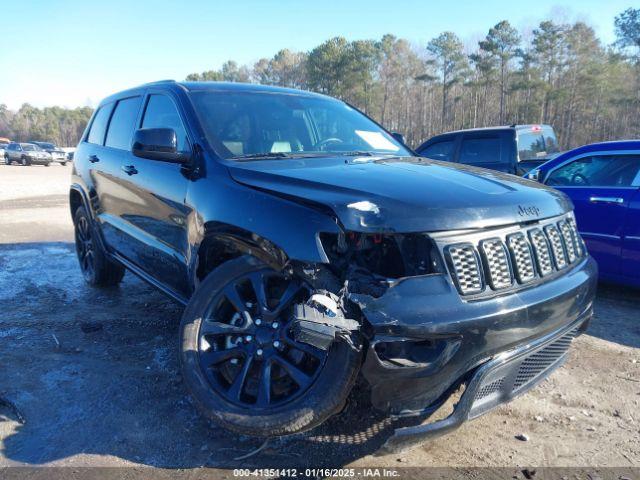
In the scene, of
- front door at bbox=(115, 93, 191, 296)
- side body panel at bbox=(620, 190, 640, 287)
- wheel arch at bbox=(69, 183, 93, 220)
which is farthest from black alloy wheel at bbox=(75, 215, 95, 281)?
side body panel at bbox=(620, 190, 640, 287)

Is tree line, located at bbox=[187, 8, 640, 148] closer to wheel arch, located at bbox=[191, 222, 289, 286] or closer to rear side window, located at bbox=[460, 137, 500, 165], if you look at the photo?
rear side window, located at bbox=[460, 137, 500, 165]

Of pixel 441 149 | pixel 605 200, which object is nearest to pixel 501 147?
pixel 441 149

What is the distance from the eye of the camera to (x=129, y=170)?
3951 millimetres

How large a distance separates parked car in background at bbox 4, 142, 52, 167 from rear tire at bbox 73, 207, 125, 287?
37.8 m

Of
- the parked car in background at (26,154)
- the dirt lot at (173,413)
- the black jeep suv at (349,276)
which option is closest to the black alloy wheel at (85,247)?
the dirt lot at (173,413)

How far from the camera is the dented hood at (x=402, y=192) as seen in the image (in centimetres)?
216

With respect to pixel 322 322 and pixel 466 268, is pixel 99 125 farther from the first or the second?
pixel 466 268

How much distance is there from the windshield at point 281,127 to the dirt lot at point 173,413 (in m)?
1.63

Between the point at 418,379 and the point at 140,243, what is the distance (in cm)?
265

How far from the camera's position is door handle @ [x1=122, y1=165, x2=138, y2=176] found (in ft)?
12.7

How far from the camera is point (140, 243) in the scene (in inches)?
153

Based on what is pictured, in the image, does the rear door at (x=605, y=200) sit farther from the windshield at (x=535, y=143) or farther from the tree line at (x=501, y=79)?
the tree line at (x=501, y=79)

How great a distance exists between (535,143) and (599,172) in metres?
3.94

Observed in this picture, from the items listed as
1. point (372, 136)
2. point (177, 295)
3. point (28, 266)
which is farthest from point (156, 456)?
point (28, 266)
